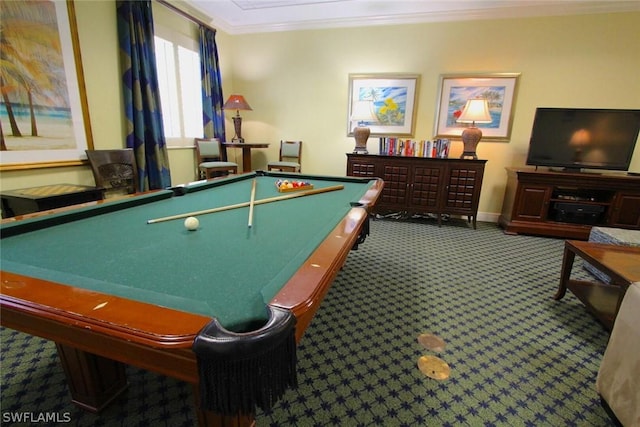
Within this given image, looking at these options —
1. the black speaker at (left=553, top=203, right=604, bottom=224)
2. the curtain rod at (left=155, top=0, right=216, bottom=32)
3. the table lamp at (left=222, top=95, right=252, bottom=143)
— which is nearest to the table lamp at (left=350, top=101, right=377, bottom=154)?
the table lamp at (left=222, top=95, right=252, bottom=143)

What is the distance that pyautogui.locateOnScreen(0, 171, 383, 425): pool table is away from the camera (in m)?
0.61

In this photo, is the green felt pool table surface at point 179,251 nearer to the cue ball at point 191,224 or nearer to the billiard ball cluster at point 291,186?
the cue ball at point 191,224

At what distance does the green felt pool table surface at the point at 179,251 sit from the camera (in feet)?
2.39

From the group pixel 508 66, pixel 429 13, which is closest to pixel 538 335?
pixel 508 66

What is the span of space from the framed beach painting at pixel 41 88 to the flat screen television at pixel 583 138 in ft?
15.4

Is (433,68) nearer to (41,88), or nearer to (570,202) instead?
(570,202)

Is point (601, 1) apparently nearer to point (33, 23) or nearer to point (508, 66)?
point (508, 66)

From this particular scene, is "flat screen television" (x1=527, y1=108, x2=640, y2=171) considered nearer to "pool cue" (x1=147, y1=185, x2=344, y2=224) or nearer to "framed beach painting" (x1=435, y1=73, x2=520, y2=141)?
"framed beach painting" (x1=435, y1=73, x2=520, y2=141)

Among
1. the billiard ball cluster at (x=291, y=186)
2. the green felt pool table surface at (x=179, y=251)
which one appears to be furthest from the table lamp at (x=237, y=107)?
the green felt pool table surface at (x=179, y=251)

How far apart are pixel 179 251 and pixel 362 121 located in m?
3.69

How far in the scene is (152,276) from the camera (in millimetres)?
836

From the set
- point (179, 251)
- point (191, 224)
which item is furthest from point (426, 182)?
point (179, 251)

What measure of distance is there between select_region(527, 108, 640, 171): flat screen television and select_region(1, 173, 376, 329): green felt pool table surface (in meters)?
3.10

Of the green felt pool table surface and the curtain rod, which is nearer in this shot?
the green felt pool table surface
